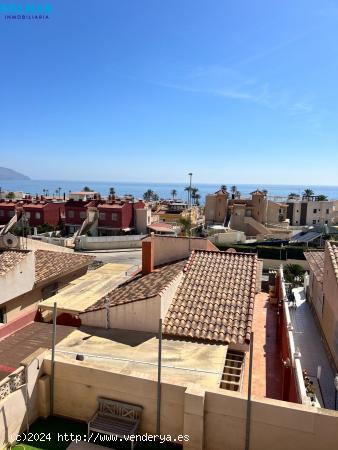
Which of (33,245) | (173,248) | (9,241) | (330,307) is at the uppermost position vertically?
(9,241)

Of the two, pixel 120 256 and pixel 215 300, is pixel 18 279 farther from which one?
pixel 120 256

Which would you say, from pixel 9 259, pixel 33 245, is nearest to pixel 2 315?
pixel 9 259

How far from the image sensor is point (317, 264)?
18.1 m

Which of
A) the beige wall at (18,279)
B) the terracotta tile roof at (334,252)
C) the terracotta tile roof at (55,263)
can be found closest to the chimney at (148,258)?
the terracotta tile roof at (55,263)

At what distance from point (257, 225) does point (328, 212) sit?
→ 30.9 metres

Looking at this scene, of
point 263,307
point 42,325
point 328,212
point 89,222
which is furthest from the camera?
point 328,212

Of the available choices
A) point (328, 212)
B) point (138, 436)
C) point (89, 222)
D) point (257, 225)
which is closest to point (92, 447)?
point (138, 436)

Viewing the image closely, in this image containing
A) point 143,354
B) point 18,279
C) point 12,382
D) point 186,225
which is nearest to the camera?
point 12,382

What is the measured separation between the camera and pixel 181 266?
18.2 meters

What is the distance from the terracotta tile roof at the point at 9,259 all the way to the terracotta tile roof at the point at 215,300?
7.72 metres

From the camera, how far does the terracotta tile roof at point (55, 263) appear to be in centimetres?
1900

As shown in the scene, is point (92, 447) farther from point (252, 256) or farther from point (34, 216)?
point (34, 216)

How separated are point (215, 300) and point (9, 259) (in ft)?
33.1

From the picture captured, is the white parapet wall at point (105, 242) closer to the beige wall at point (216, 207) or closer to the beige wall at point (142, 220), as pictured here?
the beige wall at point (142, 220)
